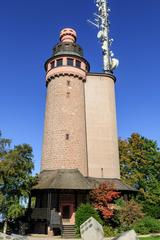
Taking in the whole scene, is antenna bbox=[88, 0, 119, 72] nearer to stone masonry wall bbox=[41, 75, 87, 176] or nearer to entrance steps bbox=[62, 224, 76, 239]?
stone masonry wall bbox=[41, 75, 87, 176]

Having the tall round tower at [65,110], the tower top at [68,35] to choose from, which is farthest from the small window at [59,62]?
the tower top at [68,35]

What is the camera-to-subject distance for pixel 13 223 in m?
24.6

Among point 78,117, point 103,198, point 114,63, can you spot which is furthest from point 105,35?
point 103,198

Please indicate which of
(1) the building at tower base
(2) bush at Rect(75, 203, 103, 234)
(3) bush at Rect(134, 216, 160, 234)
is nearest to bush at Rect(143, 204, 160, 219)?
(1) the building at tower base

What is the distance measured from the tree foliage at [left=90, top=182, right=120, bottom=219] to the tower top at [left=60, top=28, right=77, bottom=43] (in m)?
19.3

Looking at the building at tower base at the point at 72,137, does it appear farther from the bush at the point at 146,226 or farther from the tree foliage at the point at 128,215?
the bush at the point at 146,226

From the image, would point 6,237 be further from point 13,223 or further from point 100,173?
point 100,173

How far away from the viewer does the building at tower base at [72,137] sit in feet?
85.7

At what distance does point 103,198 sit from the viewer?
25.5 metres

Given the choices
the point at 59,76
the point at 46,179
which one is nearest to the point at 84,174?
the point at 46,179

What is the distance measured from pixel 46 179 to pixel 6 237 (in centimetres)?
1041

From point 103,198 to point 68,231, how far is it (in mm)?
4313

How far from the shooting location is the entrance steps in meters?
23.2

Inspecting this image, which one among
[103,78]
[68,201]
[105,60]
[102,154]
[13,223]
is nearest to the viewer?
[13,223]
